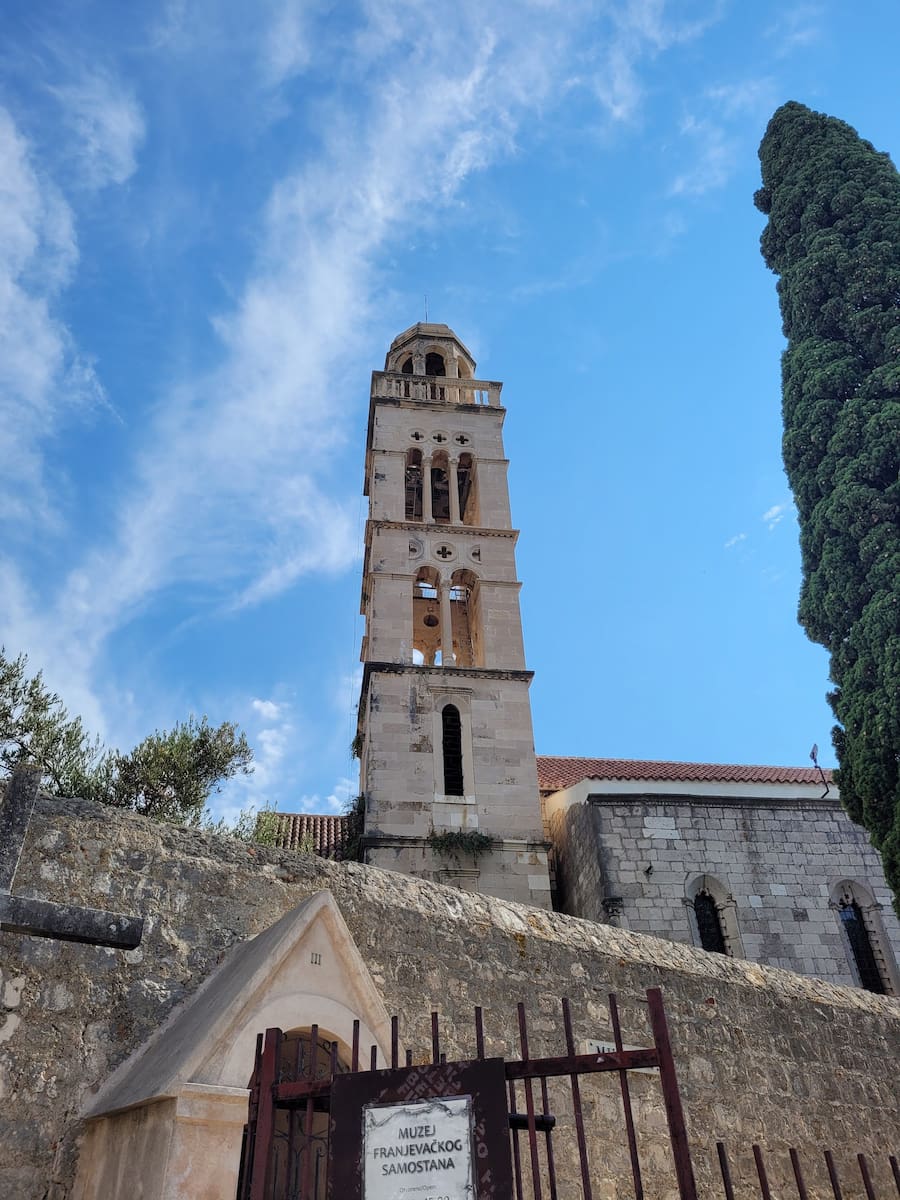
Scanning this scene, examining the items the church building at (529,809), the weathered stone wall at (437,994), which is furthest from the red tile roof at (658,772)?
the weathered stone wall at (437,994)

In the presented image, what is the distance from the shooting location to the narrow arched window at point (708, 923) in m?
16.1

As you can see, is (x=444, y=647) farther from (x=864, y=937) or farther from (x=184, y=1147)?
(x=184, y=1147)

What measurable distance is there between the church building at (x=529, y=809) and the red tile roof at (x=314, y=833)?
0.30 feet

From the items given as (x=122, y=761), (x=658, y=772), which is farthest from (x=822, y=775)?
(x=122, y=761)

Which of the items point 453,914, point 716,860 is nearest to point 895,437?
point 716,860

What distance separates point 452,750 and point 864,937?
843 centimetres

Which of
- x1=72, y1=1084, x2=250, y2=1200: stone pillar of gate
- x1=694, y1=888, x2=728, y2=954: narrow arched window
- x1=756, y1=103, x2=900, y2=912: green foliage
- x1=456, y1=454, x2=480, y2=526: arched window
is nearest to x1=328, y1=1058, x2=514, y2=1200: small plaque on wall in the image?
x1=72, y1=1084, x2=250, y2=1200: stone pillar of gate

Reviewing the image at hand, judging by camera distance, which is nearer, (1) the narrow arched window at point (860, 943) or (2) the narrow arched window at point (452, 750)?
(1) the narrow arched window at point (860, 943)

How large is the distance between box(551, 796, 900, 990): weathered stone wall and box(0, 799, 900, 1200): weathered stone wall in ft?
23.2

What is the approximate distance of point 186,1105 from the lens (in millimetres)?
4133

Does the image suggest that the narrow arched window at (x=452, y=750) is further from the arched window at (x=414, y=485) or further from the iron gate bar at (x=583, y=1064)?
the iron gate bar at (x=583, y=1064)

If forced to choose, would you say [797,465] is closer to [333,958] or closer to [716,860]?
[716,860]

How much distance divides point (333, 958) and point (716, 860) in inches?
524

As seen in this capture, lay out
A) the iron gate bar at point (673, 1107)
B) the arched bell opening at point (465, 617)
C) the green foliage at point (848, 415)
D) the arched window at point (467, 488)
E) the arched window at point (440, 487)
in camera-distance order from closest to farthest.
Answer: the iron gate bar at point (673, 1107) < the green foliage at point (848, 415) < the arched bell opening at point (465, 617) < the arched window at point (467, 488) < the arched window at point (440, 487)
